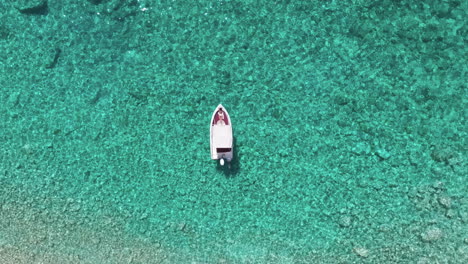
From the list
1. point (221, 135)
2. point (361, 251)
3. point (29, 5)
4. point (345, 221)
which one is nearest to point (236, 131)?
point (221, 135)

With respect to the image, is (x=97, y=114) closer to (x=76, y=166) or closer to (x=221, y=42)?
(x=76, y=166)

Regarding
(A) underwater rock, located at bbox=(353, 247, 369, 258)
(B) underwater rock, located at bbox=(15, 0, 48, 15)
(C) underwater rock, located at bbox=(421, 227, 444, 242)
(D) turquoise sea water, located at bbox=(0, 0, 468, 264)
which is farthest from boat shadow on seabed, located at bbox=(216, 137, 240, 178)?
(B) underwater rock, located at bbox=(15, 0, 48, 15)

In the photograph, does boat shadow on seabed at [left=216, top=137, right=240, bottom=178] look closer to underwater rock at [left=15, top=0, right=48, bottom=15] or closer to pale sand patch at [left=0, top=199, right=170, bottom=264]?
pale sand patch at [left=0, top=199, right=170, bottom=264]

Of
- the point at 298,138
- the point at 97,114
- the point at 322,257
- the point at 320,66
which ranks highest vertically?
the point at 320,66

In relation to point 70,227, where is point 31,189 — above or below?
above

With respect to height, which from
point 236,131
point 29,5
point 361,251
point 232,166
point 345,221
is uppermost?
point 29,5

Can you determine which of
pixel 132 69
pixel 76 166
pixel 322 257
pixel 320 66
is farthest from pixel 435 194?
pixel 76 166

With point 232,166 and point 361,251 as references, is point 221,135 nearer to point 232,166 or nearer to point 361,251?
point 232,166
